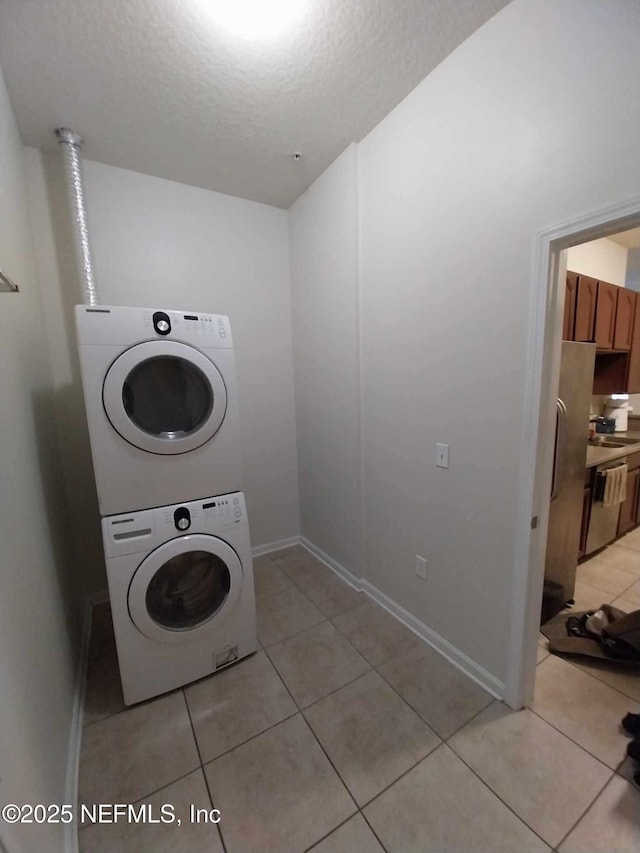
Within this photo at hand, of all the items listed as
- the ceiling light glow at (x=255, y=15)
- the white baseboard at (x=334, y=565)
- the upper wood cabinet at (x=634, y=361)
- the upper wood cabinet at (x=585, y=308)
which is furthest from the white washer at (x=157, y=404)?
the upper wood cabinet at (x=634, y=361)

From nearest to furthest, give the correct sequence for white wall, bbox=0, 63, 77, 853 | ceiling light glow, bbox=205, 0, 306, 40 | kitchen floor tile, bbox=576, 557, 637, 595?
1. white wall, bbox=0, 63, 77, 853
2. ceiling light glow, bbox=205, 0, 306, 40
3. kitchen floor tile, bbox=576, 557, 637, 595

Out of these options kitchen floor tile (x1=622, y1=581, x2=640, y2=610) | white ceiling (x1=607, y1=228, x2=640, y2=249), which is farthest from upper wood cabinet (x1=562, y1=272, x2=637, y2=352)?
kitchen floor tile (x1=622, y1=581, x2=640, y2=610)

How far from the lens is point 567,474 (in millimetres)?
1928

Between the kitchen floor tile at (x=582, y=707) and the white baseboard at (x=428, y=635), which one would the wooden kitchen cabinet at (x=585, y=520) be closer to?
the kitchen floor tile at (x=582, y=707)

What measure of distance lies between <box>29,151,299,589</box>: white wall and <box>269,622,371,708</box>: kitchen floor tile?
1.03 metres

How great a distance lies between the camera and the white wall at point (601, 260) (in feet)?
8.27

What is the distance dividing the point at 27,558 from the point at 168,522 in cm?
47

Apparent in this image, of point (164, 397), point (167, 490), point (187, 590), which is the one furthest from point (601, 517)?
point (164, 397)

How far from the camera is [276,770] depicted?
1.21m

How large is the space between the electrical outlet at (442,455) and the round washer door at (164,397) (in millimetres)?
1049

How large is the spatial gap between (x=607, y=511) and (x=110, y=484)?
3265 mm

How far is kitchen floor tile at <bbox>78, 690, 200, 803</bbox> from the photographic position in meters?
1.16

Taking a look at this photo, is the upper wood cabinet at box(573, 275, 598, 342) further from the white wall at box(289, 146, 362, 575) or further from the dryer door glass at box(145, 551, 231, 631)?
the dryer door glass at box(145, 551, 231, 631)

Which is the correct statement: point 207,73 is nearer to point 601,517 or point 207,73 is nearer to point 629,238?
point 629,238
